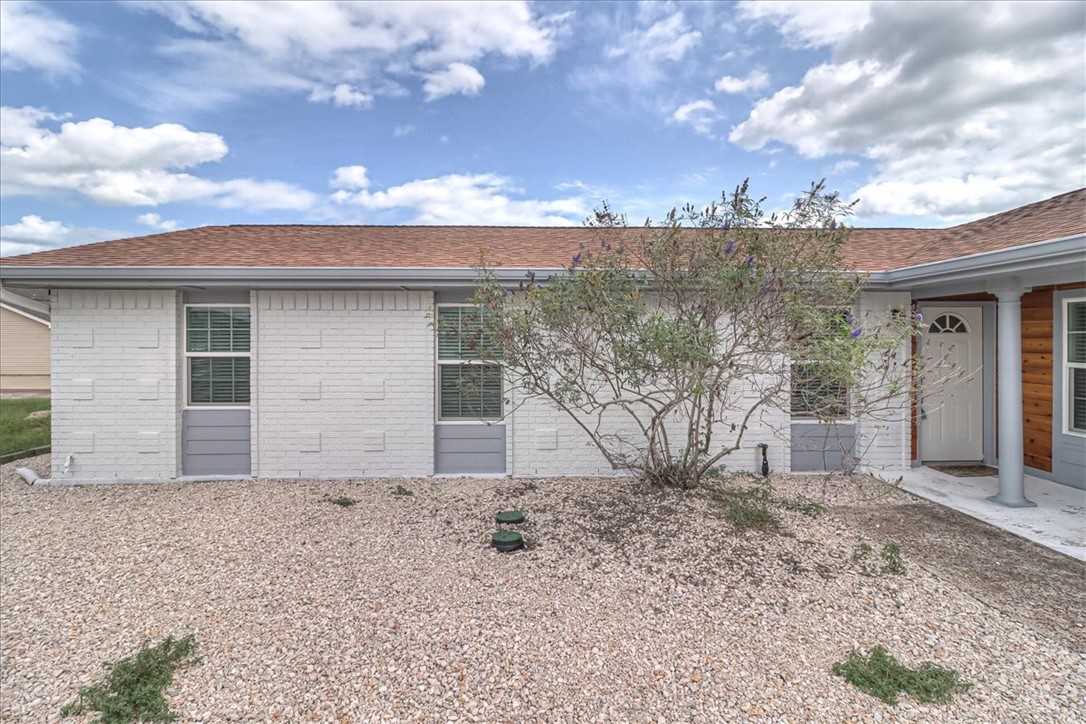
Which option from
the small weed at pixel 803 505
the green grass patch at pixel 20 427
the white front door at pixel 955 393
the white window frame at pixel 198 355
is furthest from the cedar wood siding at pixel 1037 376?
the green grass patch at pixel 20 427

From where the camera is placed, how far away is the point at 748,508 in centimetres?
499

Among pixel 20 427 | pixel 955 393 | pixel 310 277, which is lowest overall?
pixel 20 427

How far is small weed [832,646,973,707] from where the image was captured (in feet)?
8.00

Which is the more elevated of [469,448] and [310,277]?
[310,277]

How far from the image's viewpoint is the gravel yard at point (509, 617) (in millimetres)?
2428

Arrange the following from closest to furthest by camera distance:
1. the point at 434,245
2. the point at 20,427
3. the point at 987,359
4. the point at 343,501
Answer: the point at 343,501 < the point at 987,359 < the point at 434,245 < the point at 20,427

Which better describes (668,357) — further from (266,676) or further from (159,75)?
(159,75)

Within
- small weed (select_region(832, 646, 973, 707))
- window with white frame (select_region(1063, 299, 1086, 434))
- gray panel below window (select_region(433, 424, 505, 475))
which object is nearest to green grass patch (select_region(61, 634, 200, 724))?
small weed (select_region(832, 646, 973, 707))

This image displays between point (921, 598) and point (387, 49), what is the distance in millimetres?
12093

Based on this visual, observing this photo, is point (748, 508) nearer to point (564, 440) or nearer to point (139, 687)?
point (564, 440)

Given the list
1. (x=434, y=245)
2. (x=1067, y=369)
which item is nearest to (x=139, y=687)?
(x=434, y=245)

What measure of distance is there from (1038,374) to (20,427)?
18604 millimetres

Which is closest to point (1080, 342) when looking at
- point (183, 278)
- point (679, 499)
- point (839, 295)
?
point (839, 295)

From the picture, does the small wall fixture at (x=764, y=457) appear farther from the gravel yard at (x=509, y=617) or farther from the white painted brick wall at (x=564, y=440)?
the gravel yard at (x=509, y=617)
